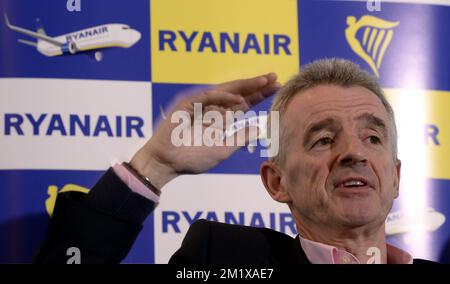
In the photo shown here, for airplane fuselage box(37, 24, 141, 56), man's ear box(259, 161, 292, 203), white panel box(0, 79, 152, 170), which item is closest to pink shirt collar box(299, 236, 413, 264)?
man's ear box(259, 161, 292, 203)

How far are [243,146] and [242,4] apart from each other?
1.23 feet

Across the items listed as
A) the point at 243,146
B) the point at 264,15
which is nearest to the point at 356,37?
the point at 264,15

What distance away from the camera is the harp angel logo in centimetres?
265

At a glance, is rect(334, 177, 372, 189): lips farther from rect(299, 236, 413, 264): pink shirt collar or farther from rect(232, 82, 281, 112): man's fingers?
rect(232, 82, 281, 112): man's fingers

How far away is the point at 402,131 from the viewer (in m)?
2.63

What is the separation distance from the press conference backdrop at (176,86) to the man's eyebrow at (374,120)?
0.35 meters

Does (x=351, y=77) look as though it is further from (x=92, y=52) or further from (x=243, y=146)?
(x=92, y=52)

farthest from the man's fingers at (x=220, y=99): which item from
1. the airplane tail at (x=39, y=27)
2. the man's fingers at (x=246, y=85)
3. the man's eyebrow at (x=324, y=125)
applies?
the airplane tail at (x=39, y=27)

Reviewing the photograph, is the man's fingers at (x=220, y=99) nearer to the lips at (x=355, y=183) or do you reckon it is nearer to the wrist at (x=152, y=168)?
the wrist at (x=152, y=168)

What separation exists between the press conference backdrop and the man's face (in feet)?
0.83

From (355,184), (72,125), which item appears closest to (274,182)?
(355,184)
